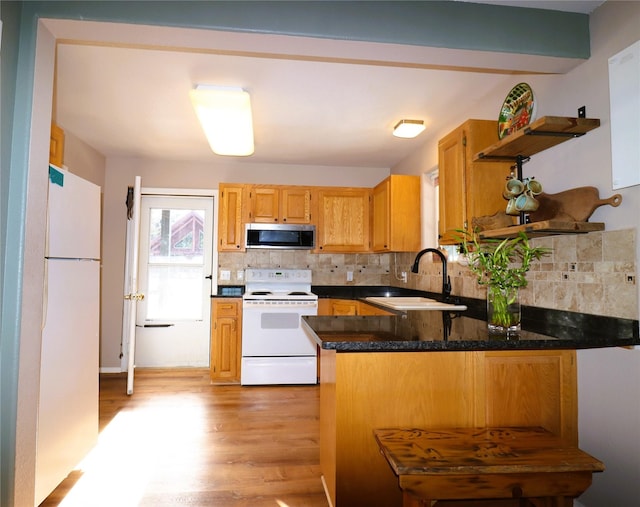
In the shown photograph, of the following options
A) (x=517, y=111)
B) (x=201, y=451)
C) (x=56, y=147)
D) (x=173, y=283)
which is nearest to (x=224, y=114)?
(x=56, y=147)

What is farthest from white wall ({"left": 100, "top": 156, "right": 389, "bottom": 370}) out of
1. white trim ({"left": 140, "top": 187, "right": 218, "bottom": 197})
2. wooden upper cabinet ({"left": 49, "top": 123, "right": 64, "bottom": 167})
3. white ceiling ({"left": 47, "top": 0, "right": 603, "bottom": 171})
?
wooden upper cabinet ({"left": 49, "top": 123, "right": 64, "bottom": 167})

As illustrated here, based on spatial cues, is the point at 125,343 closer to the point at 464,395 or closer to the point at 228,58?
the point at 228,58

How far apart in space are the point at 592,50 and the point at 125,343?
14.9 feet

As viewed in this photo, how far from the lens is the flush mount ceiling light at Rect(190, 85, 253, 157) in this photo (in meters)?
2.59

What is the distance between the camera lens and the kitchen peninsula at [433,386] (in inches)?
59.8

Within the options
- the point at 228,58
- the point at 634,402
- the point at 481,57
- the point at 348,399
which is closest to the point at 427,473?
the point at 348,399

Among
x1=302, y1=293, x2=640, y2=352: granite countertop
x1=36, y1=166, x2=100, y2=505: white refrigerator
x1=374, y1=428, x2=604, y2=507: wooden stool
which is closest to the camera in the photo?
x1=374, y1=428, x2=604, y2=507: wooden stool

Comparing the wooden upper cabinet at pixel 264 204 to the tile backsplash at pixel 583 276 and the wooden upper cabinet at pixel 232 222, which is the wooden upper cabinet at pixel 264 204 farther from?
the tile backsplash at pixel 583 276

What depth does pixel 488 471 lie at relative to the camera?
1.21m

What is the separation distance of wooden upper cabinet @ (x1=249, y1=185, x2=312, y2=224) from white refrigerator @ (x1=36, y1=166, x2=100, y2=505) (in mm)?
2049

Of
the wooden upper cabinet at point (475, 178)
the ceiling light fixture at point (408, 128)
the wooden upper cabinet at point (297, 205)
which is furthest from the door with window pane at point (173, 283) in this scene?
the wooden upper cabinet at point (475, 178)

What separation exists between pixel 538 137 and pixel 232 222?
3.10m

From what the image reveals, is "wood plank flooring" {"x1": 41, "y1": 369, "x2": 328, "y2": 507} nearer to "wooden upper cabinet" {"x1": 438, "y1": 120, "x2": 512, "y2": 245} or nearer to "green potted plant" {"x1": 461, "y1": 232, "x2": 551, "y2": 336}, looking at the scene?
"green potted plant" {"x1": 461, "y1": 232, "x2": 551, "y2": 336}

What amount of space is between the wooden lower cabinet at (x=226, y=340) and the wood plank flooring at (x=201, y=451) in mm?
216
